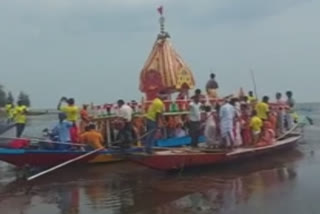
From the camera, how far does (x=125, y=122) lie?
56.2ft

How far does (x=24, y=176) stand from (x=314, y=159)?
391 inches

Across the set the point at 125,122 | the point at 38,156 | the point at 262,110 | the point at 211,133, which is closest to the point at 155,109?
the point at 125,122

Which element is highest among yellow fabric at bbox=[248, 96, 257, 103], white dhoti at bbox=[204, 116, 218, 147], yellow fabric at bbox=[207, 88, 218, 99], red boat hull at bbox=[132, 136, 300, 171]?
yellow fabric at bbox=[207, 88, 218, 99]

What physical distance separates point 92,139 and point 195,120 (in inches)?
131

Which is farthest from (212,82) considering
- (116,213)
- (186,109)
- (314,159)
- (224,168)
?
(116,213)

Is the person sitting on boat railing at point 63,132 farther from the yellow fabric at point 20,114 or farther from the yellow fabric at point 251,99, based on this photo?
the yellow fabric at point 251,99

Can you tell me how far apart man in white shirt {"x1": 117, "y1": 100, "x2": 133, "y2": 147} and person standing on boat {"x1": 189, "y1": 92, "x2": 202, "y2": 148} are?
1.95 m

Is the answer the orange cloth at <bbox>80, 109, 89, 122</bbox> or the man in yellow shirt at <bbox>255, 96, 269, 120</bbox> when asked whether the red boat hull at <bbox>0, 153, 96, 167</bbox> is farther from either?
the man in yellow shirt at <bbox>255, 96, 269, 120</bbox>

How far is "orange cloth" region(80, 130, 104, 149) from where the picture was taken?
1702cm

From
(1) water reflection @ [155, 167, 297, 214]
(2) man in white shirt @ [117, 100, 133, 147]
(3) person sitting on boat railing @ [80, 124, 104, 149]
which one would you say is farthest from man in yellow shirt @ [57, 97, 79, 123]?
(1) water reflection @ [155, 167, 297, 214]

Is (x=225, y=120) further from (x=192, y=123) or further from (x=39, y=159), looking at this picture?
(x=39, y=159)

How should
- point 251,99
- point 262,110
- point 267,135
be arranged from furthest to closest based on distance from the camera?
point 251,99 < point 262,110 < point 267,135

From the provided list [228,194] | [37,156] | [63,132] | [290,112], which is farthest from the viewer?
[290,112]

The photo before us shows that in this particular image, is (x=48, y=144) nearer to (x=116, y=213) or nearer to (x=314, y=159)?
(x=116, y=213)
